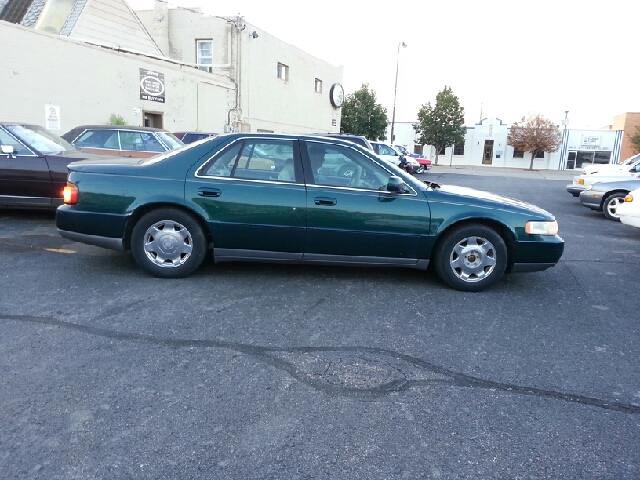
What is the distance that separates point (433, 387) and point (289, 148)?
295 centimetres

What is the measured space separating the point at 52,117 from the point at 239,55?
477 inches

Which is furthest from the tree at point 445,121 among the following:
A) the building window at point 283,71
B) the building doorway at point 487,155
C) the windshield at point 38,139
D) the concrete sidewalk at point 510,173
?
the windshield at point 38,139

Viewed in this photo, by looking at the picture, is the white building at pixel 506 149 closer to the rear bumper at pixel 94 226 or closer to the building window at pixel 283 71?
the building window at pixel 283 71

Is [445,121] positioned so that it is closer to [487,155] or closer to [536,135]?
[487,155]

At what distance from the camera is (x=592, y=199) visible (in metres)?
11.4

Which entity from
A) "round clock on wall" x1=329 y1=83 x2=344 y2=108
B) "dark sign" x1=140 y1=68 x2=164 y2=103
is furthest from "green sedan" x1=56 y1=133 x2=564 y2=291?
"round clock on wall" x1=329 y1=83 x2=344 y2=108

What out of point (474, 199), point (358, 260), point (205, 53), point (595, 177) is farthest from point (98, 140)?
point (205, 53)

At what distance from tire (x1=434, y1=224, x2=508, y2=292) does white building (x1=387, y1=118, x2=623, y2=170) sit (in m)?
57.1

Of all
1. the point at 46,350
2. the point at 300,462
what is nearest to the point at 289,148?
the point at 46,350

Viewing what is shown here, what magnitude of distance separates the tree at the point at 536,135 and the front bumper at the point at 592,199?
47426 mm

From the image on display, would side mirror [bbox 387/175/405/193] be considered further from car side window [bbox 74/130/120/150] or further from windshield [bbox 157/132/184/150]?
car side window [bbox 74/130/120/150]

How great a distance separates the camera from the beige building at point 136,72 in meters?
14.3

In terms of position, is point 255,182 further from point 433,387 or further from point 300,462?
point 300,462

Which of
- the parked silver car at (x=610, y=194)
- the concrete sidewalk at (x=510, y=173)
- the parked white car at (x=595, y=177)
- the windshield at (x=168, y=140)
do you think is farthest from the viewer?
the concrete sidewalk at (x=510, y=173)
